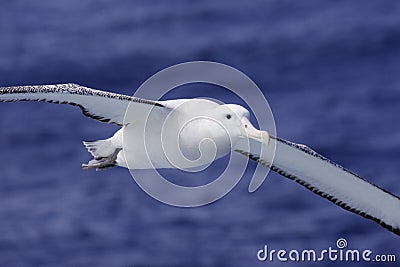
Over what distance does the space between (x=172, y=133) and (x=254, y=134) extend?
114 centimetres

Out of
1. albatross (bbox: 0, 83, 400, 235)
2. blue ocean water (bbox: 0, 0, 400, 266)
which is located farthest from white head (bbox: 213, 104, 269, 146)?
blue ocean water (bbox: 0, 0, 400, 266)

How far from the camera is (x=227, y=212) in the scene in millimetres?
28344

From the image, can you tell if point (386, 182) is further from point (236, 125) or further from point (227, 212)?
point (236, 125)

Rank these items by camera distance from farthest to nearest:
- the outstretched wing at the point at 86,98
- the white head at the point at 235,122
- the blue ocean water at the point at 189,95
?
the blue ocean water at the point at 189,95 → the white head at the point at 235,122 → the outstretched wing at the point at 86,98

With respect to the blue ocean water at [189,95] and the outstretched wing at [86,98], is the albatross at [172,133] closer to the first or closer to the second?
the outstretched wing at [86,98]

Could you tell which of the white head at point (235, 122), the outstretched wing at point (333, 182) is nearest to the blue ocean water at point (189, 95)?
the outstretched wing at point (333, 182)

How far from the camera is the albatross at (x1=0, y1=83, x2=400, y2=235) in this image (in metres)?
14.8

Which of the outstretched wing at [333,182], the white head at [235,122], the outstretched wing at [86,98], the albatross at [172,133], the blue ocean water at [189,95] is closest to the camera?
the outstretched wing at [86,98]

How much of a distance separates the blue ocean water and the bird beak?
1117cm

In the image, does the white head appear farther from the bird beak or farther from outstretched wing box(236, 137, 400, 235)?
outstretched wing box(236, 137, 400, 235)

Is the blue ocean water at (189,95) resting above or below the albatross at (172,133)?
above

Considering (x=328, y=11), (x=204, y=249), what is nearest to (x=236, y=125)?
(x=204, y=249)

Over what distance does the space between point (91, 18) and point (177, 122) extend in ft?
90.3

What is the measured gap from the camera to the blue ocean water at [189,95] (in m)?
28.0
